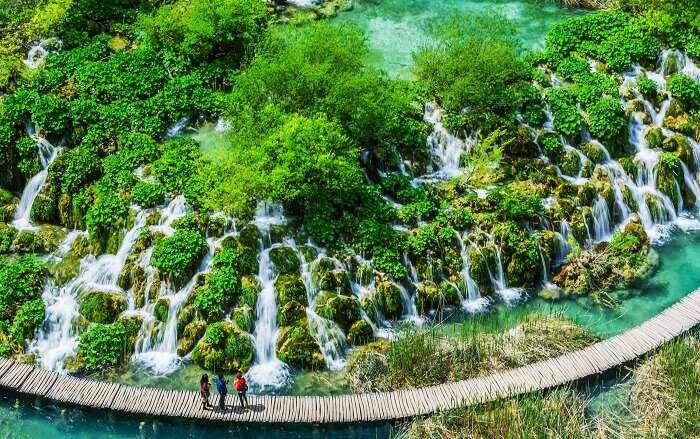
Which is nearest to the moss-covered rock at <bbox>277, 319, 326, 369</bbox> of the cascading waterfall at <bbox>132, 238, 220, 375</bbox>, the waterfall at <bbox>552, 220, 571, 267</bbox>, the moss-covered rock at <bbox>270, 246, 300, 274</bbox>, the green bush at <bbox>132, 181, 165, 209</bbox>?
the moss-covered rock at <bbox>270, 246, 300, 274</bbox>

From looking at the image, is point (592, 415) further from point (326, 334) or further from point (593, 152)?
point (593, 152)

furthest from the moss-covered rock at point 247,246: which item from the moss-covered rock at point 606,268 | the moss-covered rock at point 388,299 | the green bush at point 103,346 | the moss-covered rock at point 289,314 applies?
the moss-covered rock at point 606,268

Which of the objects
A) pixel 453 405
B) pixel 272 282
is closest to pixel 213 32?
pixel 272 282

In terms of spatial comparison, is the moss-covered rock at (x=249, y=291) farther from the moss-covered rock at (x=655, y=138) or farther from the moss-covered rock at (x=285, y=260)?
the moss-covered rock at (x=655, y=138)

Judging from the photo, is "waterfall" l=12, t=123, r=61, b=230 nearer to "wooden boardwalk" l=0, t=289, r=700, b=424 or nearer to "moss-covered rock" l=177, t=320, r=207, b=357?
"wooden boardwalk" l=0, t=289, r=700, b=424

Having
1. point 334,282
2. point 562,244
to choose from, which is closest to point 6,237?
point 334,282

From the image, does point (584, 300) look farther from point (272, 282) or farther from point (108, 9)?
point (108, 9)
